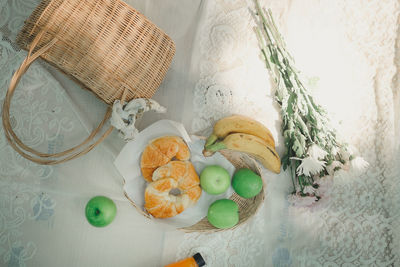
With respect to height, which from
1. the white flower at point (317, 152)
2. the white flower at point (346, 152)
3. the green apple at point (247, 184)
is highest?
the white flower at point (346, 152)

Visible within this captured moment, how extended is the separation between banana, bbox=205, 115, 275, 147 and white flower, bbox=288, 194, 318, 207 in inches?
6.3

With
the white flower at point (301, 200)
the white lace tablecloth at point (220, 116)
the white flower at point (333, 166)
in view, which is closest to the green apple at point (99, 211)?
the white lace tablecloth at point (220, 116)

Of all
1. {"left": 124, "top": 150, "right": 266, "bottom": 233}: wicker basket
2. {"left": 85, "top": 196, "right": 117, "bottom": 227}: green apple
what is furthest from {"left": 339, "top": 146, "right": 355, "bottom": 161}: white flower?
{"left": 85, "top": 196, "right": 117, "bottom": 227}: green apple

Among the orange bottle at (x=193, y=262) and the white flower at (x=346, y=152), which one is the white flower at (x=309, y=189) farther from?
the orange bottle at (x=193, y=262)

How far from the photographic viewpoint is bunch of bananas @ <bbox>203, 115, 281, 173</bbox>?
0.84 metres

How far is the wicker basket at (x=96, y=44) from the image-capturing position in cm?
79

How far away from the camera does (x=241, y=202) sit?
948 mm

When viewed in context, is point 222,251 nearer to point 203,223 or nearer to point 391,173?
point 203,223

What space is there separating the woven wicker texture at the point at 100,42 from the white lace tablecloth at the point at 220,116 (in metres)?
0.16

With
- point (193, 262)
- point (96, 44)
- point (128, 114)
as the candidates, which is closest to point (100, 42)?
point (96, 44)

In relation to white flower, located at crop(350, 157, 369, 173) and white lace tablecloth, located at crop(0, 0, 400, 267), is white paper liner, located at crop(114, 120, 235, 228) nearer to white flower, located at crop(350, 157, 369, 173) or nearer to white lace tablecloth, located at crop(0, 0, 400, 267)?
white lace tablecloth, located at crop(0, 0, 400, 267)

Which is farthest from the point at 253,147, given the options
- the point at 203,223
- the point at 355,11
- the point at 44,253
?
the point at 44,253

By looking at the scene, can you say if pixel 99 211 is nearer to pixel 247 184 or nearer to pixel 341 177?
pixel 247 184

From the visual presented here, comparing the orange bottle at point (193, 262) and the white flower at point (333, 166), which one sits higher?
the white flower at point (333, 166)
